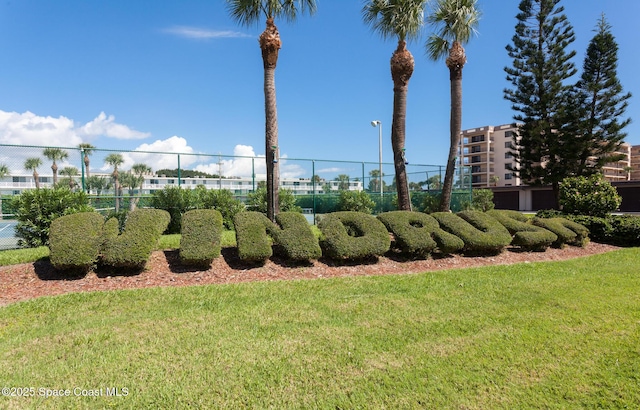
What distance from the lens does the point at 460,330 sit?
3.85 meters

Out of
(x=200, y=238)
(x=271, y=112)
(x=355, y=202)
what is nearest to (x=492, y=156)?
(x=355, y=202)

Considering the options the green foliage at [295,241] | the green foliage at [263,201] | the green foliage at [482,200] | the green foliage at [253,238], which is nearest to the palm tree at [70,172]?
the green foliage at [263,201]

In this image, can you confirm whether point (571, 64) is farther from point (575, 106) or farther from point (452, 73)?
point (452, 73)

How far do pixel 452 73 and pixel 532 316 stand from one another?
1022 centimetres

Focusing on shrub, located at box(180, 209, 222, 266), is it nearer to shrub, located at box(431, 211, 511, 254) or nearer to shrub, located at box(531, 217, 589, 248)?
shrub, located at box(431, 211, 511, 254)

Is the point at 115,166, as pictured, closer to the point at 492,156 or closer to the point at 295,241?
the point at 295,241

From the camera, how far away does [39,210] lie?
780 cm

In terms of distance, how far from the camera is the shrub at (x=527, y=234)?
8.54 meters

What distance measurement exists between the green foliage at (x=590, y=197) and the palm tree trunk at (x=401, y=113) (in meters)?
5.24

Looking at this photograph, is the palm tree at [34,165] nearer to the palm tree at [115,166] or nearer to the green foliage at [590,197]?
the palm tree at [115,166]

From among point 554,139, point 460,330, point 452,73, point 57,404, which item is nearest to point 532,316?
point 460,330

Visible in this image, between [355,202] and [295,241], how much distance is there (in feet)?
30.8

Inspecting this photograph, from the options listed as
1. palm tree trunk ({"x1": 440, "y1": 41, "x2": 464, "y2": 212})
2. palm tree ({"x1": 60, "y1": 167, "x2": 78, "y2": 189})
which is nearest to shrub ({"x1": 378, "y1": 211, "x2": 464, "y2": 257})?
palm tree trunk ({"x1": 440, "y1": 41, "x2": 464, "y2": 212})

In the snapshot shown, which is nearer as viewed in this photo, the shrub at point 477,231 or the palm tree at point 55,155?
the shrub at point 477,231
